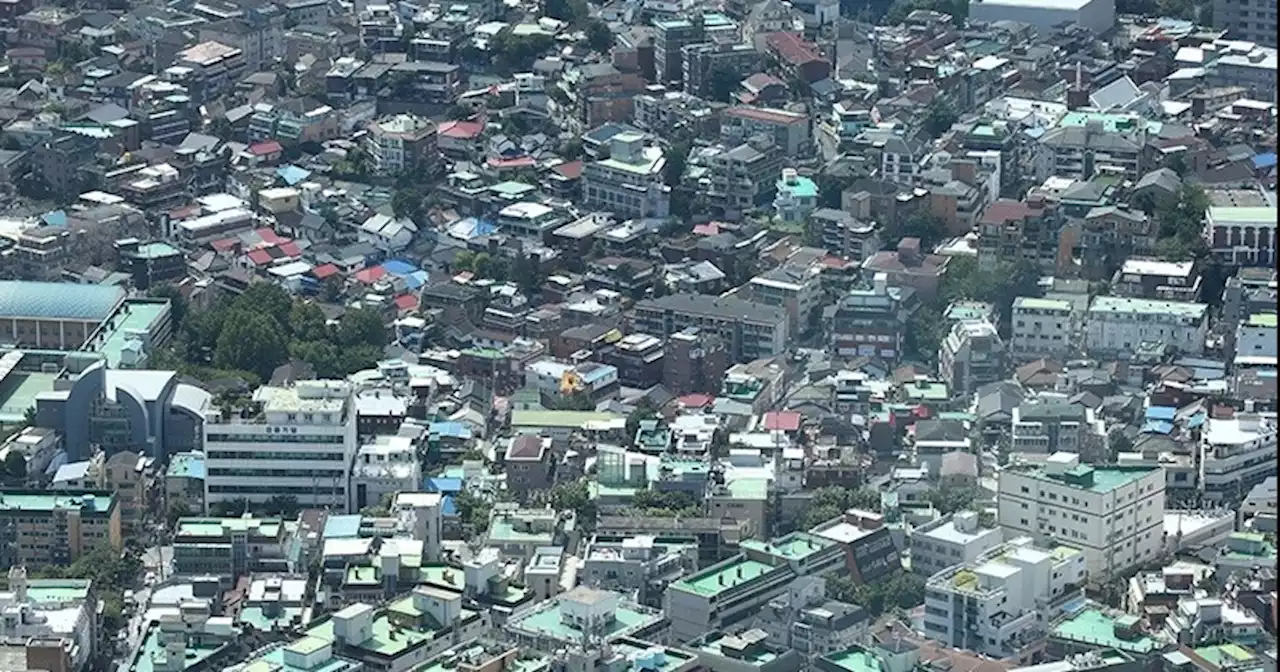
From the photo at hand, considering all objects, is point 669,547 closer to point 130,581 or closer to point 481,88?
point 130,581

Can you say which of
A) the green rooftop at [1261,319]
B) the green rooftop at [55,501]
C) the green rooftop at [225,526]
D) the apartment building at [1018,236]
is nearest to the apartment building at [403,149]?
the apartment building at [1018,236]

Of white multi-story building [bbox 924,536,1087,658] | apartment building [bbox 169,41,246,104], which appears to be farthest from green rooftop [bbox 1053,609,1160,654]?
apartment building [bbox 169,41,246,104]

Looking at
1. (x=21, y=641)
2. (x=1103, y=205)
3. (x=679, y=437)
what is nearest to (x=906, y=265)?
(x=1103, y=205)

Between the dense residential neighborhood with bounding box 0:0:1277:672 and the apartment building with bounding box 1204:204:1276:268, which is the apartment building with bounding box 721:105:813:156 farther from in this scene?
the apartment building with bounding box 1204:204:1276:268

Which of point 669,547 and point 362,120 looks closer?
point 669,547

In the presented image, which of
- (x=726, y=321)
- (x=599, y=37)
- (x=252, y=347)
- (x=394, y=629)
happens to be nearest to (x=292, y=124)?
(x=599, y=37)

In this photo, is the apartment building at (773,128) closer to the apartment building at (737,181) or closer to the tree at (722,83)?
the apartment building at (737,181)

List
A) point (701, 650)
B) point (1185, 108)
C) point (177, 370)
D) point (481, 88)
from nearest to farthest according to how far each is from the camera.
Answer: point (701, 650)
point (177, 370)
point (1185, 108)
point (481, 88)

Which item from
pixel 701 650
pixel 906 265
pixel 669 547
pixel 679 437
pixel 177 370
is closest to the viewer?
pixel 701 650
